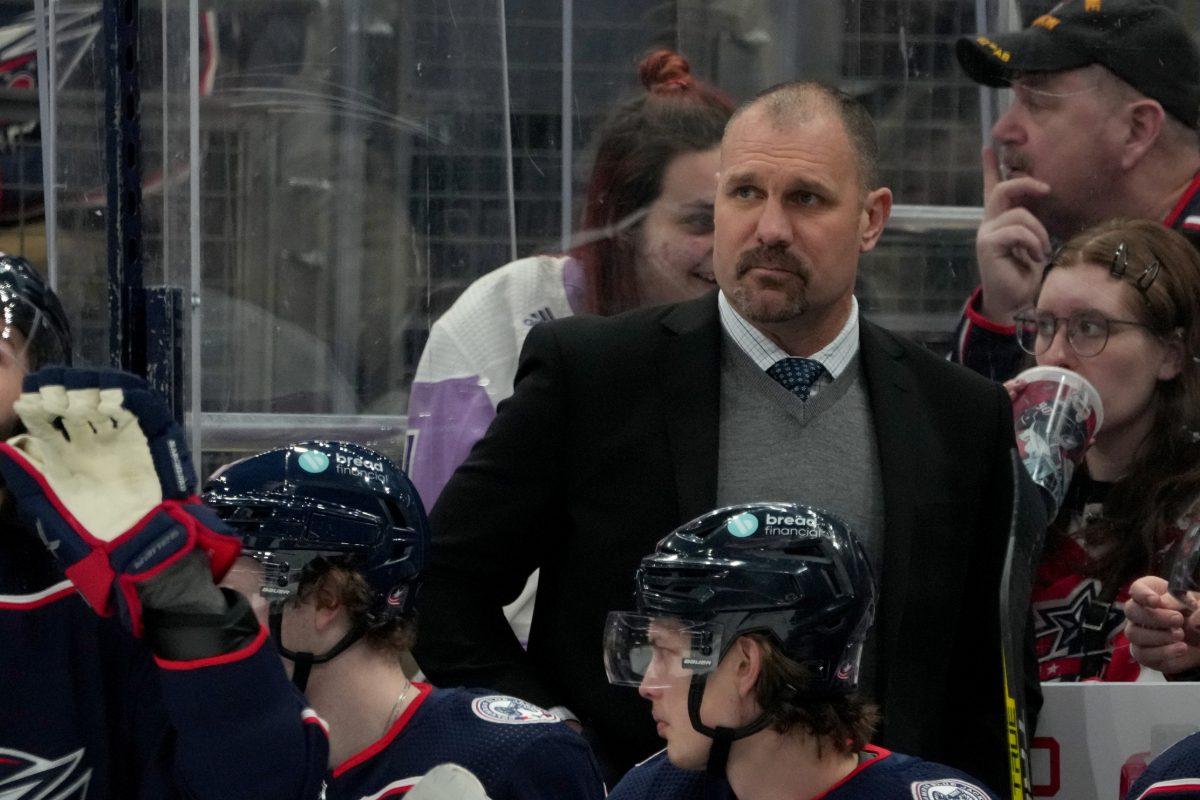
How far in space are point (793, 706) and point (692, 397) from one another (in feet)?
1.70

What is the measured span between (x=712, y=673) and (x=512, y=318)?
3.25ft

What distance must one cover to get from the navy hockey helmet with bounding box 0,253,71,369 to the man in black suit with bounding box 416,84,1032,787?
0.73 meters

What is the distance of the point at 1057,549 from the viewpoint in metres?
2.82

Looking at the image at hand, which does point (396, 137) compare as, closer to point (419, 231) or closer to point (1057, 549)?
point (419, 231)

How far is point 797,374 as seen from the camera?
2514 millimetres

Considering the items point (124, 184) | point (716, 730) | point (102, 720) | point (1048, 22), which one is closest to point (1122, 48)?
point (1048, 22)

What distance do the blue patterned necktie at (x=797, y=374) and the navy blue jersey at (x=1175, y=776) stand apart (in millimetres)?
685

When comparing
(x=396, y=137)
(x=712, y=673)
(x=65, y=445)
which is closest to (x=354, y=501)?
(x=712, y=673)

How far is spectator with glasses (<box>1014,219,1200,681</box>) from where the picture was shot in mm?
Answer: 2773

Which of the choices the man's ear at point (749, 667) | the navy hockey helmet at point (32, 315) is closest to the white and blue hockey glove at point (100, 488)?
the navy hockey helmet at point (32, 315)

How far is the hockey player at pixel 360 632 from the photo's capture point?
2.24 metres

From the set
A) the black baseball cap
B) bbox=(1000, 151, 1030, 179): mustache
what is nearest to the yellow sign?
the black baseball cap

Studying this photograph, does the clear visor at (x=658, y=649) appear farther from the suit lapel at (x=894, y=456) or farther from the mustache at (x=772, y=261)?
the mustache at (x=772, y=261)

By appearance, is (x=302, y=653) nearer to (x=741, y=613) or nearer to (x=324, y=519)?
(x=324, y=519)
